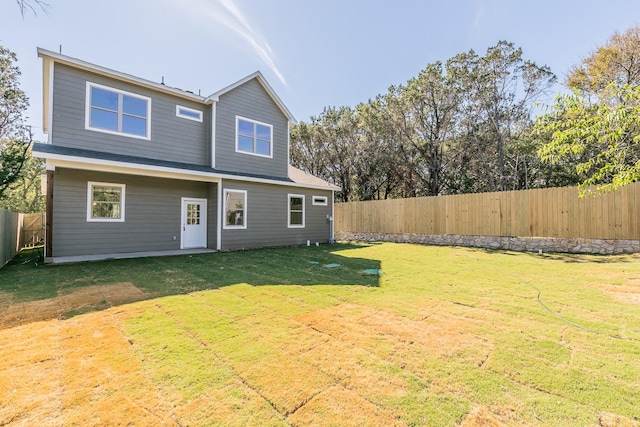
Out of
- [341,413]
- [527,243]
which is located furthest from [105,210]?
[527,243]

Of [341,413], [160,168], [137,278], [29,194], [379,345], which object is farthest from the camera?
[29,194]

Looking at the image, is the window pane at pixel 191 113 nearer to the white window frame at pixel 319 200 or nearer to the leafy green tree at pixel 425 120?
the white window frame at pixel 319 200

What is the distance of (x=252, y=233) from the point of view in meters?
10.9

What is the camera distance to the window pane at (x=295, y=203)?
12.3 m

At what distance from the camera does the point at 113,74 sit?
8609 millimetres

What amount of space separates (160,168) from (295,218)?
5.58 meters

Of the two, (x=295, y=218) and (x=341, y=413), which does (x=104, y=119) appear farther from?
(x=341, y=413)

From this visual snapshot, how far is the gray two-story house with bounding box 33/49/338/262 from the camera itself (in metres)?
7.96

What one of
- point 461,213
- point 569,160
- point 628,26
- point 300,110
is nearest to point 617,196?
point 461,213

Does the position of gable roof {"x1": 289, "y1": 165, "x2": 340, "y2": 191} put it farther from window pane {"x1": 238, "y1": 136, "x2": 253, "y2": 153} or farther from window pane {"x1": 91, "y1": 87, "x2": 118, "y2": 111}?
window pane {"x1": 91, "y1": 87, "x2": 118, "y2": 111}

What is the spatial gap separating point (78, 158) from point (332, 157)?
17.6 m

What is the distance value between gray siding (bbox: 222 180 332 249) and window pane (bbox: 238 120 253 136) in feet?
7.06

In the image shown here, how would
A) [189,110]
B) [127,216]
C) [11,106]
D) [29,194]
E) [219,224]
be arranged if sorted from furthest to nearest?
1. [29,194]
2. [11,106]
3. [189,110]
4. [219,224]
5. [127,216]

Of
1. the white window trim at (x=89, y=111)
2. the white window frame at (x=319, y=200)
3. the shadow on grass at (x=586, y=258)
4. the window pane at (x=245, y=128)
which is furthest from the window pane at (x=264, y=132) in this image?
the shadow on grass at (x=586, y=258)
